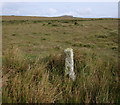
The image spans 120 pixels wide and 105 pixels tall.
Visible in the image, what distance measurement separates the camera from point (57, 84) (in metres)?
4.27

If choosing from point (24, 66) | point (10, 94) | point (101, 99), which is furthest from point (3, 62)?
point (101, 99)

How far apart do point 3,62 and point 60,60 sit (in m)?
1.70

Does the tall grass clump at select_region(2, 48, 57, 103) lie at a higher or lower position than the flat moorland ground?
lower

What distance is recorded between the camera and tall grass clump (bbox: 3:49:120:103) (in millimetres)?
3506

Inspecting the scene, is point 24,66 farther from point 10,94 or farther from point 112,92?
point 112,92

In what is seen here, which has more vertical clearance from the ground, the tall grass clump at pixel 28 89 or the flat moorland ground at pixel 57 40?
the flat moorland ground at pixel 57 40

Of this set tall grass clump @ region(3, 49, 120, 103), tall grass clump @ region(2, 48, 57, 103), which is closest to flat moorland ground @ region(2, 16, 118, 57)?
tall grass clump @ region(3, 49, 120, 103)

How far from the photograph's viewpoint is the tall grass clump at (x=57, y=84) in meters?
3.51

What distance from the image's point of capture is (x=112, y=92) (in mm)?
4043

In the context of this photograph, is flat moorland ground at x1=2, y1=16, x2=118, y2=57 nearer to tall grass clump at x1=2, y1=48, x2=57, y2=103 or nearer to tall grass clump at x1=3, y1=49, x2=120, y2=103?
tall grass clump at x1=3, y1=49, x2=120, y2=103

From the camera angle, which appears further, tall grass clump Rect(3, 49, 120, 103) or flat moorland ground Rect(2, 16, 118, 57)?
flat moorland ground Rect(2, 16, 118, 57)

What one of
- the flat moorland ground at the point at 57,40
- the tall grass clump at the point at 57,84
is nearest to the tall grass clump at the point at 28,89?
the tall grass clump at the point at 57,84

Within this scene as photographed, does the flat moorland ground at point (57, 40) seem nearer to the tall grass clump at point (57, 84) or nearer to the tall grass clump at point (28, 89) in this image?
the tall grass clump at point (57, 84)

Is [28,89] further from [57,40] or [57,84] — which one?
[57,40]
